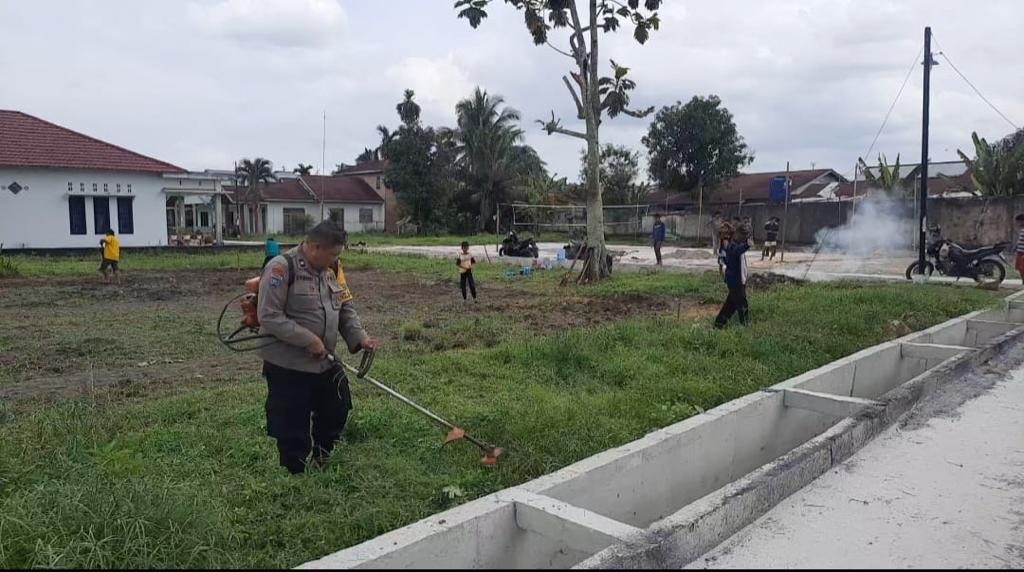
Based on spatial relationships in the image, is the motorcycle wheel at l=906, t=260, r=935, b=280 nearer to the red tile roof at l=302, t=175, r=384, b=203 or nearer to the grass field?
the grass field

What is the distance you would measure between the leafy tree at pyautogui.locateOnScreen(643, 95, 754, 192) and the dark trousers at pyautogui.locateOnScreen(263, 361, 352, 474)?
33.6 m

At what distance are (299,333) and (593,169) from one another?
13.6 metres

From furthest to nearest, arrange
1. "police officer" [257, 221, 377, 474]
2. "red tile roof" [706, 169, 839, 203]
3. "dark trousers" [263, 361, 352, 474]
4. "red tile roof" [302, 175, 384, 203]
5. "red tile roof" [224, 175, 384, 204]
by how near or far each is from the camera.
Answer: "red tile roof" [302, 175, 384, 203] < "red tile roof" [224, 175, 384, 204] < "red tile roof" [706, 169, 839, 203] < "dark trousers" [263, 361, 352, 474] < "police officer" [257, 221, 377, 474]

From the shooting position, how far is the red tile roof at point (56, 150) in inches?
952

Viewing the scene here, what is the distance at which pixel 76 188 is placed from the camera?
81.7 ft

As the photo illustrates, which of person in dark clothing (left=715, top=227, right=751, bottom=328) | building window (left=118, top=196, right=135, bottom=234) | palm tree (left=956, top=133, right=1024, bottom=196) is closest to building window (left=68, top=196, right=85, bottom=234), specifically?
building window (left=118, top=196, right=135, bottom=234)

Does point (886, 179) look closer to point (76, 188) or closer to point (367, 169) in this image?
point (76, 188)

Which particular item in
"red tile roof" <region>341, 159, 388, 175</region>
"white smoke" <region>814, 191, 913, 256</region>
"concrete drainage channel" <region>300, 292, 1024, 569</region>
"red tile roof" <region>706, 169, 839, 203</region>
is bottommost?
"concrete drainage channel" <region>300, 292, 1024, 569</region>

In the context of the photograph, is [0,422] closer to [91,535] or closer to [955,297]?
[91,535]

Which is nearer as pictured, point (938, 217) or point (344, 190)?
point (938, 217)

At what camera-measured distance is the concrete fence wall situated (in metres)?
22.8

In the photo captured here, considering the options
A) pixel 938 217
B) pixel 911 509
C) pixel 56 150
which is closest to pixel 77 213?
pixel 56 150

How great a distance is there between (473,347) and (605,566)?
5.63m

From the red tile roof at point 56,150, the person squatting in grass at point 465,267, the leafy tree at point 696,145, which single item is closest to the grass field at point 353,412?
the person squatting in grass at point 465,267
